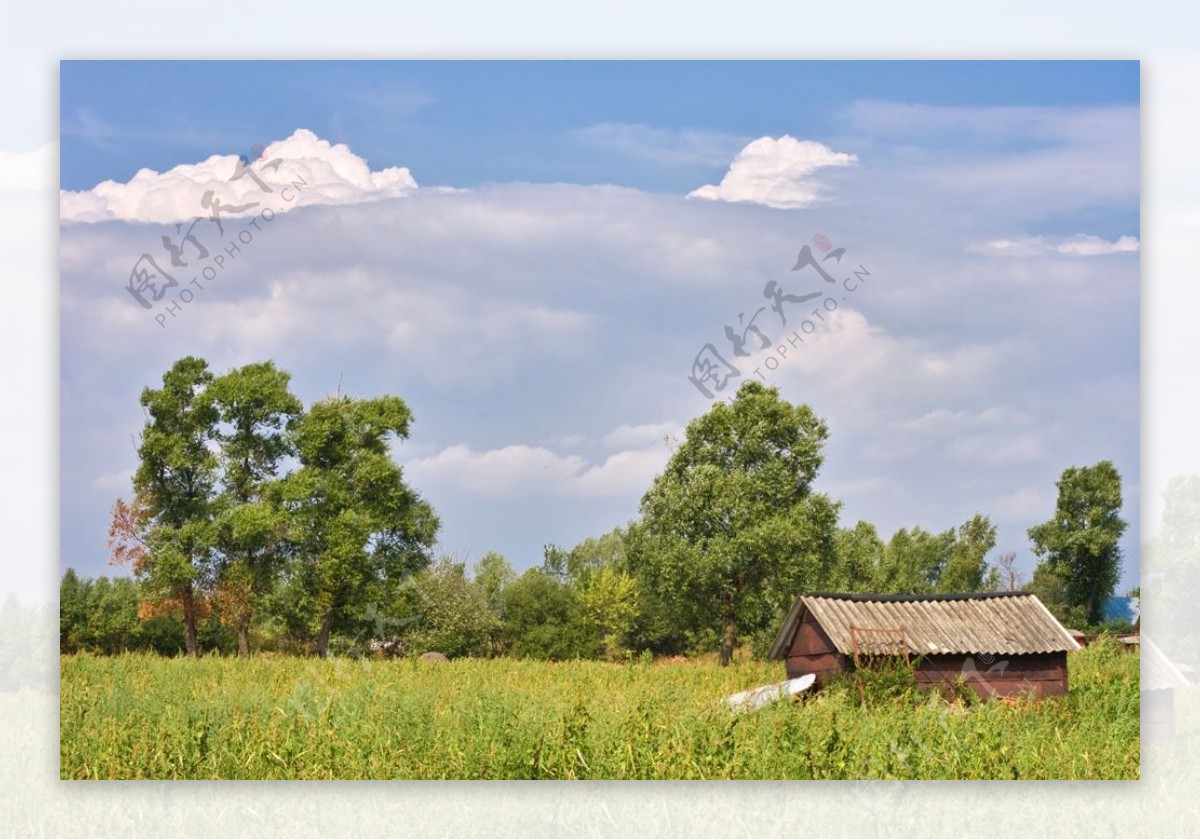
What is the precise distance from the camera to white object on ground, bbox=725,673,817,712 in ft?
27.8

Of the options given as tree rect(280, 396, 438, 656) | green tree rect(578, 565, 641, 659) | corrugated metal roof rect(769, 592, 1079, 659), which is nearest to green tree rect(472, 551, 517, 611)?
tree rect(280, 396, 438, 656)

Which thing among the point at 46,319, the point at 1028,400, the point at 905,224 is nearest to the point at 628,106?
the point at 905,224

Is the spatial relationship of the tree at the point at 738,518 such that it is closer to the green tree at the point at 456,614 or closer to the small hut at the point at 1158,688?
the green tree at the point at 456,614

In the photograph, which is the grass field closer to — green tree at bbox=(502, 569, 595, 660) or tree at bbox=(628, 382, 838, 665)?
green tree at bbox=(502, 569, 595, 660)

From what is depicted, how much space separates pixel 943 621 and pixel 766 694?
51.9 inches

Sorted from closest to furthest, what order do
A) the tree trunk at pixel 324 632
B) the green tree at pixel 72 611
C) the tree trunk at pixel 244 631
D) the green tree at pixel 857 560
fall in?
the green tree at pixel 72 611 < the tree trunk at pixel 244 631 < the tree trunk at pixel 324 632 < the green tree at pixel 857 560

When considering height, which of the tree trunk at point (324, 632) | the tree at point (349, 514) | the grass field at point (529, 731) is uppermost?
the tree at point (349, 514)

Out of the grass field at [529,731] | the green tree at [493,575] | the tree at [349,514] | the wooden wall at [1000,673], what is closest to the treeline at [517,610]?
the green tree at [493,575]

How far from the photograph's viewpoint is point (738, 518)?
31.1 feet

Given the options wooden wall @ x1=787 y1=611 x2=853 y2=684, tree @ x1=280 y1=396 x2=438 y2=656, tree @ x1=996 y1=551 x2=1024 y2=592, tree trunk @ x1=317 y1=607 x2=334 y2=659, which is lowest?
wooden wall @ x1=787 y1=611 x2=853 y2=684

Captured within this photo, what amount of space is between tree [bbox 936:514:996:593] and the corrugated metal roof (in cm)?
15

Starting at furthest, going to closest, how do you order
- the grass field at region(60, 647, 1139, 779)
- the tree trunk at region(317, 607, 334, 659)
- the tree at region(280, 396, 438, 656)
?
the tree trunk at region(317, 607, 334, 659) < the tree at region(280, 396, 438, 656) < the grass field at region(60, 647, 1139, 779)

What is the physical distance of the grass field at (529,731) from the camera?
7680 mm

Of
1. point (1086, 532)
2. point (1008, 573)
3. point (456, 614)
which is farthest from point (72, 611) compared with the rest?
point (1086, 532)
